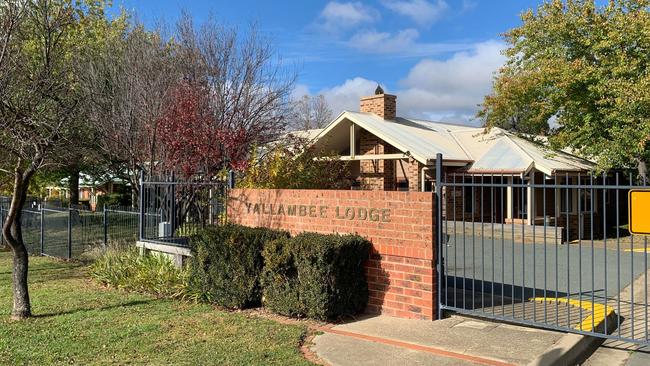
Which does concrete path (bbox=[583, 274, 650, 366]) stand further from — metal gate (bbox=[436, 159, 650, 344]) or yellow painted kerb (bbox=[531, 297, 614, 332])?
yellow painted kerb (bbox=[531, 297, 614, 332])

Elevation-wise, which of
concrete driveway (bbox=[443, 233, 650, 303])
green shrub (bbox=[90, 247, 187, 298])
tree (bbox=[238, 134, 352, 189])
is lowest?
concrete driveway (bbox=[443, 233, 650, 303])

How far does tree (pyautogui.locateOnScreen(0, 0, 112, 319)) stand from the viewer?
704cm

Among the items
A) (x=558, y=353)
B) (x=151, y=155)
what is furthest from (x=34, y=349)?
(x=151, y=155)

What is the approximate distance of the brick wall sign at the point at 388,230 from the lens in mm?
6273

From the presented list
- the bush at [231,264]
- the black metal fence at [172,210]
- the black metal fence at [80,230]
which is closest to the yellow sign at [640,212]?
the bush at [231,264]

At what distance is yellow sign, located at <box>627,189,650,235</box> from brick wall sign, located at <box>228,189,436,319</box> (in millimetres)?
2322

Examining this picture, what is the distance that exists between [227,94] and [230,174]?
598cm

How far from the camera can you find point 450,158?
18922 millimetres

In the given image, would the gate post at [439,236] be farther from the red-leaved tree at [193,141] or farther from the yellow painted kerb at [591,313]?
the red-leaved tree at [193,141]

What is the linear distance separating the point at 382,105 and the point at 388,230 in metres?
15.6

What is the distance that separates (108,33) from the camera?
1524 centimetres


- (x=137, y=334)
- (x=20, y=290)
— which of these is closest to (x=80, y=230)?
(x=20, y=290)

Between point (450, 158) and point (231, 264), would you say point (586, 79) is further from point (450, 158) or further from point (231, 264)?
point (231, 264)

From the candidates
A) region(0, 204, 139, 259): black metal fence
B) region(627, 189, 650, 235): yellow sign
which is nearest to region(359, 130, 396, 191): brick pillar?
region(0, 204, 139, 259): black metal fence
